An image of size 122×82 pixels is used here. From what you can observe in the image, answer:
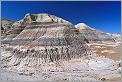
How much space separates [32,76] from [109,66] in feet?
5.54

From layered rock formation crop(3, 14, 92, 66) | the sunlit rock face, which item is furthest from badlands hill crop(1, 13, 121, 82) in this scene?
the sunlit rock face

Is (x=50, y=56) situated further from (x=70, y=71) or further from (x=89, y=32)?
(x=89, y=32)

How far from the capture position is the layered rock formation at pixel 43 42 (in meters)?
→ 6.37

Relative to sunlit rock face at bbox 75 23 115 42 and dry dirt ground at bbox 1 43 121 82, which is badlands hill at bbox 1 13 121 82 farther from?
sunlit rock face at bbox 75 23 115 42

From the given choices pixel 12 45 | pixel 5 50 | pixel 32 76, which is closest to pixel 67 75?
pixel 32 76

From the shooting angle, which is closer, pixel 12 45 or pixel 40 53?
pixel 40 53

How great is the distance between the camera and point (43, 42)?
6707mm

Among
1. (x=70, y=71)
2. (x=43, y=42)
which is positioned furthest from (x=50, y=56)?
(x=70, y=71)

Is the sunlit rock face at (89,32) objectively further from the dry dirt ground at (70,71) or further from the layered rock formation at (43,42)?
the dry dirt ground at (70,71)

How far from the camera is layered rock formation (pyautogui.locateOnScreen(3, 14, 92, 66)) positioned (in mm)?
6371

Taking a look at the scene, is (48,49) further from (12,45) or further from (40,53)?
(12,45)

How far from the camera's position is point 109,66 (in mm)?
5969

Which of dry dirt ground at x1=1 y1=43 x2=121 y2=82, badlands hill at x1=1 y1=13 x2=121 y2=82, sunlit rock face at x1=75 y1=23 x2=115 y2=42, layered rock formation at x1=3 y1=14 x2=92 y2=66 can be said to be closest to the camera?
dry dirt ground at x1=1 y1=43 x2=121 y2=82

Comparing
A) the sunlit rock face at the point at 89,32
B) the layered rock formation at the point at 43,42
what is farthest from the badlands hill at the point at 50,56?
the sunlit rock face at the point at 89,32
